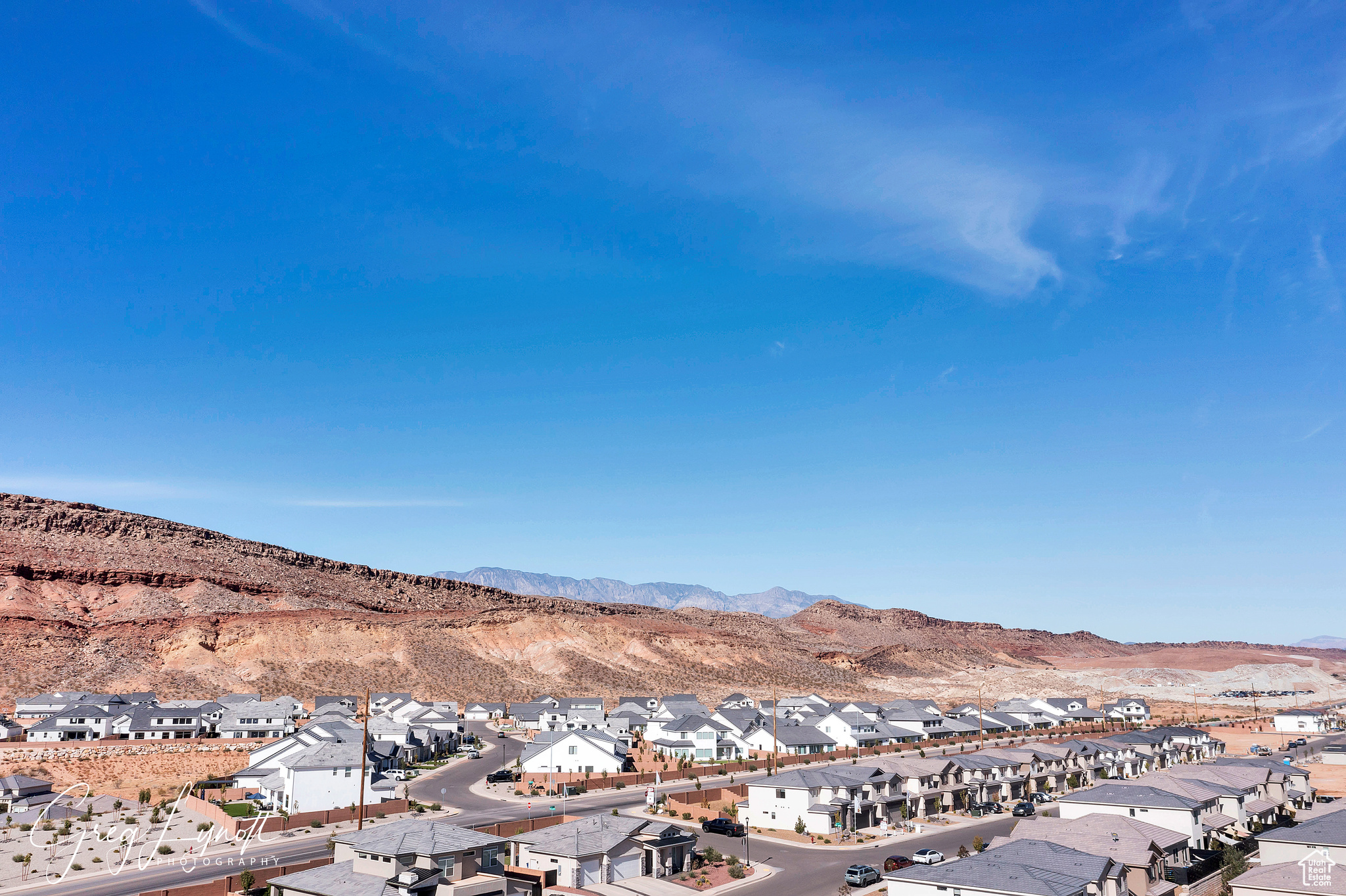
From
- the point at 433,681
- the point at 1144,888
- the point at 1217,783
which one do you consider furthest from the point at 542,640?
the point at 1144,888

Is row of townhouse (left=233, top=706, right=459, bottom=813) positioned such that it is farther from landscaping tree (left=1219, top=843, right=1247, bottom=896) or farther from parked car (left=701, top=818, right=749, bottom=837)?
landscaping tree (left=1219, top=843, right=1247, bottom=896)

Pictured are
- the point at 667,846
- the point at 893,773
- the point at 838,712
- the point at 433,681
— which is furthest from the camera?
the point at 433,681

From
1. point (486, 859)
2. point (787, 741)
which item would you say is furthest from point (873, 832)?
point (787, 741)

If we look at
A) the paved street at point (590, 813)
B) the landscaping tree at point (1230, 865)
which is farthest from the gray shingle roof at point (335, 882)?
the landscaping tree at point (1230, 865)

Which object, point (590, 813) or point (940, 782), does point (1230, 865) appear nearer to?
point (940, 782)

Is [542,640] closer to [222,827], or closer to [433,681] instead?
[433,681]

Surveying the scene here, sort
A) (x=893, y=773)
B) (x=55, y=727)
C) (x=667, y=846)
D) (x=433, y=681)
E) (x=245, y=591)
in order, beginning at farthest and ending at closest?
1. (x=245, y=591)
2. (x=433, y=681)
3. (x=55, y=727)
4. (x=893, y=773)
5. (x=667, y=846)
